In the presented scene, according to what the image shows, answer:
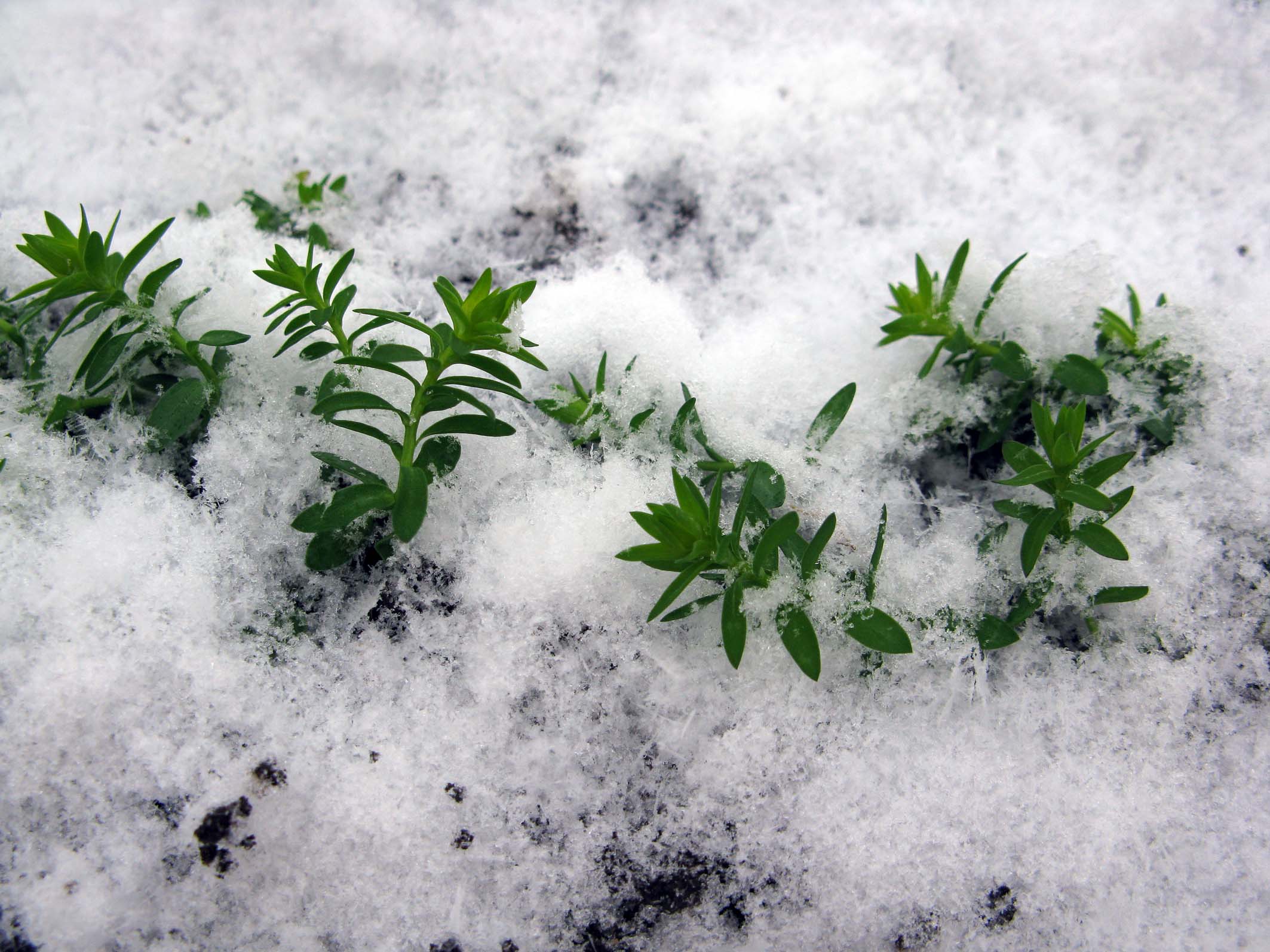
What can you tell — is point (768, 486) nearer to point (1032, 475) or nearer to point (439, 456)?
point (1032, 475)

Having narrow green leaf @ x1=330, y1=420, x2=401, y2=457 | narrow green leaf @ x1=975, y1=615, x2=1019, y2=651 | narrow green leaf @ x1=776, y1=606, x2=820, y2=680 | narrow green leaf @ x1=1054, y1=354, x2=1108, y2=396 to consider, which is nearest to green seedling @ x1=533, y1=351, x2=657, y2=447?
narrow green leaf @ x1=330, y1=420, x2=401, y2=457

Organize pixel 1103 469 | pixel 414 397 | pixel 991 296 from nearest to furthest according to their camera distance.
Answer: pixel 1103 469 < pixel 414 397 < pixel 991 296

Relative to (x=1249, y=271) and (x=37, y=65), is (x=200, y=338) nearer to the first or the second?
(x=37, y=65)

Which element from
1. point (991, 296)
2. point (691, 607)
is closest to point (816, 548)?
point (691, 607)

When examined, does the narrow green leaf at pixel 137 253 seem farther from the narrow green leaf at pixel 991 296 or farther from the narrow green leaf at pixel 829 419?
the narrow green leaf at pixel 991 296

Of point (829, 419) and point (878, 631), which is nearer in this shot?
point (878, 631)

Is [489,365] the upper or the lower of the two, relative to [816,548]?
upper

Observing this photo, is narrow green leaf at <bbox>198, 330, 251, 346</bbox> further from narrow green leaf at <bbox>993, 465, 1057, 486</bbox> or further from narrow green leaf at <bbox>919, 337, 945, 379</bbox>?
narrow green leaf at <bbox>993, 465, 1057, 486</bbox>
